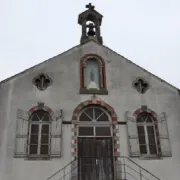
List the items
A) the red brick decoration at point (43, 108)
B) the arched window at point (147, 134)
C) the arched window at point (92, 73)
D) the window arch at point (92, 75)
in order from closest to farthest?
the arched window at point (147, 134) < the red brick decoration at point (43, 108) < the window arch at point (92, 75) < the arched window at point (92, 73)

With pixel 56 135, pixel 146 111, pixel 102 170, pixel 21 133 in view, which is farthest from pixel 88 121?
pixel 21 133

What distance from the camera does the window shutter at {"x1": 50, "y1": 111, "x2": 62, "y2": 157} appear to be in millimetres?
12483

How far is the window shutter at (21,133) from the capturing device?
40.5ft

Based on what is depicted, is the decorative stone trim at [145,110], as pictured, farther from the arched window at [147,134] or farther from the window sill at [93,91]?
the window sill at [93,91]

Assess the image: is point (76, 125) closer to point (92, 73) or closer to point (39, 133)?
point (39, 133)

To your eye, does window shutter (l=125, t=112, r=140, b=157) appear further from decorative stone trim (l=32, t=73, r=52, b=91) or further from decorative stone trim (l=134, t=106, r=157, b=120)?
decorative stone trim (l=32, t=73, r=52, b=91)

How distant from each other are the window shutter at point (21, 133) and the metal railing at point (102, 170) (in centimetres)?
171

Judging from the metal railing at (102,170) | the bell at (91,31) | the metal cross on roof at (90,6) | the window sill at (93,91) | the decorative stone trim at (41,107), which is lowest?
the metal railing at (102,170)

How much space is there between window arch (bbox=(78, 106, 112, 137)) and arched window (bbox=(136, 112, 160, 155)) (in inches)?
58.8

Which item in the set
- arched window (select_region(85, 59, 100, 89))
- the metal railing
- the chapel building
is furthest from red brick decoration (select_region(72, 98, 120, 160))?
arched window (select_region(85, 59, 100, 89))

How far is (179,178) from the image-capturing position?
40.9 feet

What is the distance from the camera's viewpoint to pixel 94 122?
45.2 ft

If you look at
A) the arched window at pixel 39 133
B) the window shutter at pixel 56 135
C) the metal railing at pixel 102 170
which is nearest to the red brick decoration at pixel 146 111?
the metal railing at pixel 102 170

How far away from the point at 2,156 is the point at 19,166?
2.76 ft
